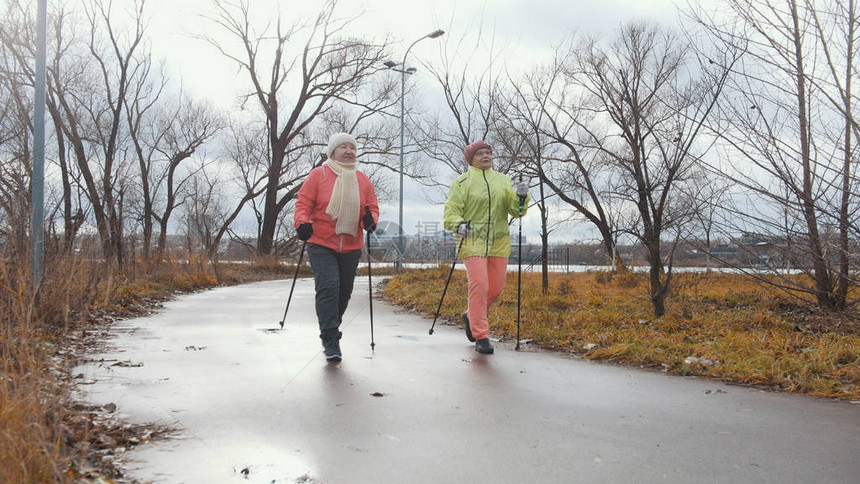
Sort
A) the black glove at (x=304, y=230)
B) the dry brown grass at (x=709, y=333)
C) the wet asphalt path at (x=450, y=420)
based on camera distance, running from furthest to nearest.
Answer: the black glove at (x=304, y=230), the dry brown grass at (x=709, y=333), the wet asphalt path at (x=450, y=420)

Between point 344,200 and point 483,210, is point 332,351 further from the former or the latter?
point 483,210

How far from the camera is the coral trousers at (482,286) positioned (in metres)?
6.03

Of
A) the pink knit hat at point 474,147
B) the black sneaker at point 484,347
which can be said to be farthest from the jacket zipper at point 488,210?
the black sneaker at point 484,347

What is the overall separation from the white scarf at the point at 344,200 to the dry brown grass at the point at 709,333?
92.3 inches

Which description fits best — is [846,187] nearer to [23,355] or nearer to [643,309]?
[643,309]

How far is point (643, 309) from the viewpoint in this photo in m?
8.51

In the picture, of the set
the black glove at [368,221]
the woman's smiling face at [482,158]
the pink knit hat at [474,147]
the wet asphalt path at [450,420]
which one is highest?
the pink knit hat at [474,147]

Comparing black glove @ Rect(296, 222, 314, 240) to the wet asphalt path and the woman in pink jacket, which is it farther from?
the wet asphalt path

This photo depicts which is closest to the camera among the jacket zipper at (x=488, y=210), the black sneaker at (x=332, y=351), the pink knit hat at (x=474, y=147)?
the black sneaker at (x=332, y=351)

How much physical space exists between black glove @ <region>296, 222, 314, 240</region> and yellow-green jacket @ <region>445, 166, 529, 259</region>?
1.37 m

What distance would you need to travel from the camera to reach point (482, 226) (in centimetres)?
621

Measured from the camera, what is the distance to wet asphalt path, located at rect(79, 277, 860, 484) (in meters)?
2.84

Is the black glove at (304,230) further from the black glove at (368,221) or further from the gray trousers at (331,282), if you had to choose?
the black glove at (368,221)

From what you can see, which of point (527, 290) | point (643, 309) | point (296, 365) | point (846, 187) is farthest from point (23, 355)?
point (527, 290)
